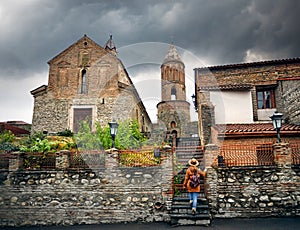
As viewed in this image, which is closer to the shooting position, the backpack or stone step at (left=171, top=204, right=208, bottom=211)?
the backpack

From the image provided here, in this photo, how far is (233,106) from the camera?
14.6 m

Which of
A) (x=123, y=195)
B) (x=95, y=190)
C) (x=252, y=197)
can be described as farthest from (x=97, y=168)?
(x=252, y=197)

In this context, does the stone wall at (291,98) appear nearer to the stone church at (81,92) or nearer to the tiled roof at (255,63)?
the tiled roof at (255,63)

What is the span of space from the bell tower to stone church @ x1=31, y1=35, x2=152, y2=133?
9.48m

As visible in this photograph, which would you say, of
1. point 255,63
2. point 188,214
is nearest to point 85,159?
point 188,214

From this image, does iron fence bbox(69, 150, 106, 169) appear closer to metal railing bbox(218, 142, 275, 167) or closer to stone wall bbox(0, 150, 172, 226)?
stone wall bbox(0, 150, 172, 226)

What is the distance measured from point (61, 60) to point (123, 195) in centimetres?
1468

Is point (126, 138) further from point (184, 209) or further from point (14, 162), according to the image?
point (184, 209)

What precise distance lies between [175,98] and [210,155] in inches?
842

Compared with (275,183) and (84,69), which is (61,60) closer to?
(84,69)

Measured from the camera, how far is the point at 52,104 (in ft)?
62.0

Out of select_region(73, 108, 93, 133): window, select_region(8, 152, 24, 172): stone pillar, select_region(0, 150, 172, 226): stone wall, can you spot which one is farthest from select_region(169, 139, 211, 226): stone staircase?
select_region(73, 108, 93, 133): window

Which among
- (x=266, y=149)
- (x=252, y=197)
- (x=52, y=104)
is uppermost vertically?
(x=52, y=104)

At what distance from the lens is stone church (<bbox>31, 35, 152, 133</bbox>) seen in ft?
60.8
